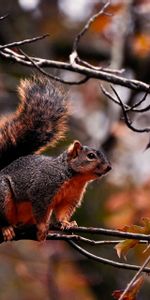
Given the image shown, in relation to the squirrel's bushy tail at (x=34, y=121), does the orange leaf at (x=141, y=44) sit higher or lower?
lower

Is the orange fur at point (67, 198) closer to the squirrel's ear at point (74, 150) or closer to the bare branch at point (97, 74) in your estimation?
the squirrel's ear at point (74, 150)

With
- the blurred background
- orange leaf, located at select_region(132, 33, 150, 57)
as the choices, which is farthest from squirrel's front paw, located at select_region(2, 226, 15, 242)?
orange leaf, located at select_region(132, 33, 150, 57)

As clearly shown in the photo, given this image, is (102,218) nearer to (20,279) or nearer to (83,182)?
(20,279)

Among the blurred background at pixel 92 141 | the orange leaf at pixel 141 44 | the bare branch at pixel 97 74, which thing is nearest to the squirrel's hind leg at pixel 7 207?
the bare branch at pixel 97 74

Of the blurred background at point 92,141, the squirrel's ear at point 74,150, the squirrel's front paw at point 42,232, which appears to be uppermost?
the squirrel's front paw at point 42,232

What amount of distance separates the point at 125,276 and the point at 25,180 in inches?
116

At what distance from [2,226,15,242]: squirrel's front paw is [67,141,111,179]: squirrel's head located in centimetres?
51

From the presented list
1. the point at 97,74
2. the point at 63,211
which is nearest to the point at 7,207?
the point at 63,211

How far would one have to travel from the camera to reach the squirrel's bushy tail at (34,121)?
3857 mm

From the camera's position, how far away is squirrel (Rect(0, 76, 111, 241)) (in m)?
3.61

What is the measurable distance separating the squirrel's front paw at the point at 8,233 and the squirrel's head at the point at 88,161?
19.9 inches

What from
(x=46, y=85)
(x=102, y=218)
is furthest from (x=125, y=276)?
(x=46, y=85)

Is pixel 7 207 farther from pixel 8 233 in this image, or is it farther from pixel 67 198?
pixel 67 198

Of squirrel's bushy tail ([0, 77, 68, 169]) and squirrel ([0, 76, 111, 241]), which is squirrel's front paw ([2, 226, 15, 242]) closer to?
squirrel ([0, 76, 111, 241])
